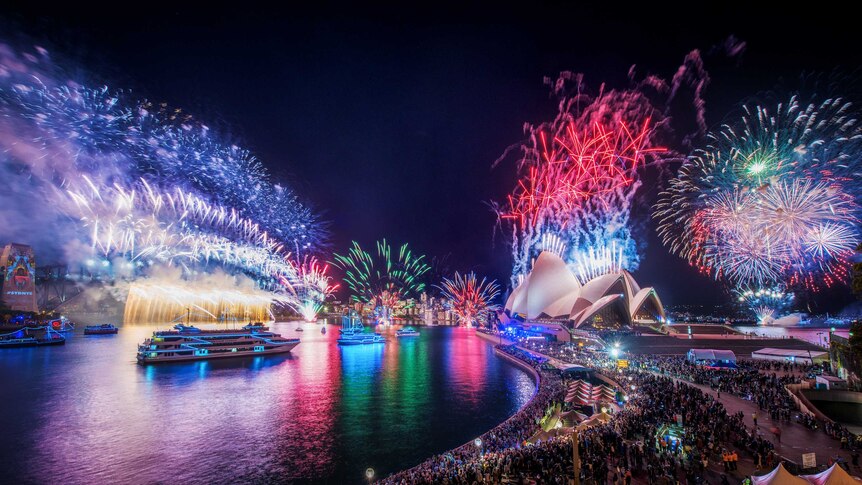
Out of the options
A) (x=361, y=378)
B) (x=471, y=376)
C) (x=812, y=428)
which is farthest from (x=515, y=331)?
(x=812, y=428)

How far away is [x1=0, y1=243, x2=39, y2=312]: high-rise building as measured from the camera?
70375mm

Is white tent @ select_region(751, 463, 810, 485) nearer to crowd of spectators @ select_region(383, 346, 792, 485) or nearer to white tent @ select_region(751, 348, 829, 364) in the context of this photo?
crowd of spectators @ select_region(383, 346, 792, 485)

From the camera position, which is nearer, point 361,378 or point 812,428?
point 812,428

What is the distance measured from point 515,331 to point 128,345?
5701 centimetres

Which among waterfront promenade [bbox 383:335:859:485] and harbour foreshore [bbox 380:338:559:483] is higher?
waterfront promenade [bbox 383:335:859:485]

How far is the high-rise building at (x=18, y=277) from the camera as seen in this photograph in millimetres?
70375

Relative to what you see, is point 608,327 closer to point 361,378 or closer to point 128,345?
point 361,378

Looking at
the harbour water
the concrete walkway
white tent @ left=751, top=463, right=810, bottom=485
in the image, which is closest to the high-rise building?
the harbour water

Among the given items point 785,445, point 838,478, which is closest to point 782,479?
point 838,478

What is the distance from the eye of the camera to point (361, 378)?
38.2 m

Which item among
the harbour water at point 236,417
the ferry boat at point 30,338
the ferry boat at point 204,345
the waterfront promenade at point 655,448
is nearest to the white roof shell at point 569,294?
the harbour water at point 236,417

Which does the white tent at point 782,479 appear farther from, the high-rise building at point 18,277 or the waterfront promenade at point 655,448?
the high-rise building at point 18,277

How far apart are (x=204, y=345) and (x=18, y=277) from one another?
48216mm

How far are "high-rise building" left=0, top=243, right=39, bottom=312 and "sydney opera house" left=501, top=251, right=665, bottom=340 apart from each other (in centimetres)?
8377
